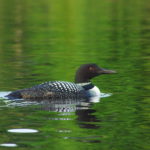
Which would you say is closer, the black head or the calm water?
the calm water

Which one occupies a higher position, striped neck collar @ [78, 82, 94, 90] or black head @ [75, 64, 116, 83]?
black head @ [75, 64, 116, 83]

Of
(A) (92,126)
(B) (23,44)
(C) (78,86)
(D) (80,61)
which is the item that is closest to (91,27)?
(B) (23,44)

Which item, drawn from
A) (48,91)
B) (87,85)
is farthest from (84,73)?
(48,91)

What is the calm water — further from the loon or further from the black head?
the black head

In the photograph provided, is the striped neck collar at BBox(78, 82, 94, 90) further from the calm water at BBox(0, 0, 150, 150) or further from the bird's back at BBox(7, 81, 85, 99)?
the bird's back at BBox(7, 81, 85, 99)

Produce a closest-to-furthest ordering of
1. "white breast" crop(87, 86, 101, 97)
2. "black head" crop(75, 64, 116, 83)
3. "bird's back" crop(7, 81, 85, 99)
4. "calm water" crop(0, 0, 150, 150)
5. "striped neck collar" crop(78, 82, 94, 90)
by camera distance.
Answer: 1. "calm water" crop(0, 0, 150, 150)
2. "bird's back" crop(7, 81, 85, 99)
3. "white breast" crop(87, 86, 101, 97)
4. "striped neck collar" crop(78, 82, 94, 90)
5. "black head" crop(75, 64, 116, 83)

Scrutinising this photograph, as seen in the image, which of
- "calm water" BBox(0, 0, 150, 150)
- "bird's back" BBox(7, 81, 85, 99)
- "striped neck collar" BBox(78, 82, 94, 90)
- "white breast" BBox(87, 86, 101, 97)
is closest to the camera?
"calm water" BBox(0, 0, 150, 150)

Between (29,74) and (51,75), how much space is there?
433 mm

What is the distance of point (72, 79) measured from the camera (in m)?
15.0

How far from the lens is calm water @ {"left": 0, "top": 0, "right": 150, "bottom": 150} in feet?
29.7

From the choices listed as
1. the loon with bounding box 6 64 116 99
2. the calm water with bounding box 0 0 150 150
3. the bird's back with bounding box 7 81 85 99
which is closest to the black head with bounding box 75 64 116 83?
the loon with bounding box 6 64 116 99

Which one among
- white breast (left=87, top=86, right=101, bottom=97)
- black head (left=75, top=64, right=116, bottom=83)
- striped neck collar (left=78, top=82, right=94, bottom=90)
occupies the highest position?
black head (left=75, top=64, right=116, bottom=83)

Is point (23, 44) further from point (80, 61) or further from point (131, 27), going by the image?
point (131, 27)

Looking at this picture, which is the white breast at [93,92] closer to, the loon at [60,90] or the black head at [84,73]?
the loon at [60,90]
